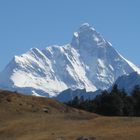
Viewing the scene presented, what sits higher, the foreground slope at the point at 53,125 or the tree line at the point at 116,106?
the tree line at the point at 116,106

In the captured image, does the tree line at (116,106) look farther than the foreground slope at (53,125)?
Yes

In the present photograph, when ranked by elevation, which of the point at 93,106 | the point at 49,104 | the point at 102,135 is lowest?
the point at 102,135

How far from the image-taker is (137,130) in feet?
169

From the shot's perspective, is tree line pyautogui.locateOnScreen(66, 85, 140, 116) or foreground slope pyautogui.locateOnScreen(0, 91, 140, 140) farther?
tree line pyautogui.locateOnScreen(66, 85, 140, 116)

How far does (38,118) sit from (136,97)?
67887 mm

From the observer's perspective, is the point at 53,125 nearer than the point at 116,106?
Yes

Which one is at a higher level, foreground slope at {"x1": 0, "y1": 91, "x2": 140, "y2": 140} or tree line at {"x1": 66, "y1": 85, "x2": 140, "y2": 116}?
tree line at {"x1": 66, "y1": 85, "x2": 140, "y2": 116}

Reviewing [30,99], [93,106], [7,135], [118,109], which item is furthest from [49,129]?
[93,106]

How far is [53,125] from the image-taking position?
60375mm

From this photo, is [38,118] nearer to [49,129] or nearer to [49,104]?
[49,129]

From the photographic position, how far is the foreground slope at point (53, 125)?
2037 inches

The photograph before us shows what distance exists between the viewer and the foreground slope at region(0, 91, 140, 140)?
5175 centimetres

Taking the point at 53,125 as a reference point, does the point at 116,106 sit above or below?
above

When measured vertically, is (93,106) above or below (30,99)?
above
